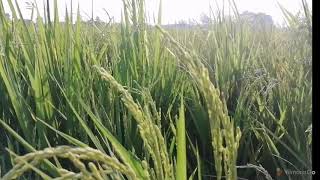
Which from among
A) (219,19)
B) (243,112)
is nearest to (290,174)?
(243,112)

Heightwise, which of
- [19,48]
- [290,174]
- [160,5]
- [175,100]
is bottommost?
[290,174]

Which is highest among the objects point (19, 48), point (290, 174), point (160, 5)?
point (160, 5)

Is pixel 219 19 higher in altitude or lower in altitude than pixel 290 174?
higher

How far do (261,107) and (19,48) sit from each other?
0.60m

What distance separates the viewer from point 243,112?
884 millimetres

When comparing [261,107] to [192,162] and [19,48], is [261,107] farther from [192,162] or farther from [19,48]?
[19,48]

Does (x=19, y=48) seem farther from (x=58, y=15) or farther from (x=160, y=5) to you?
(x=160, y=5)

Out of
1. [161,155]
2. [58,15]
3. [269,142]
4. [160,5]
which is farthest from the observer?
[160,5]

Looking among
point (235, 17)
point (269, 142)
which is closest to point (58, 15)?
point (235, 17)

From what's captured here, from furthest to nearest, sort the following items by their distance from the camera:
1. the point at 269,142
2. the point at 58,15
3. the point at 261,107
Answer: the point at 58,15 → the point at 261,107 → the point at 269,142

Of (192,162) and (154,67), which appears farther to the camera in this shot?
(154,67)
